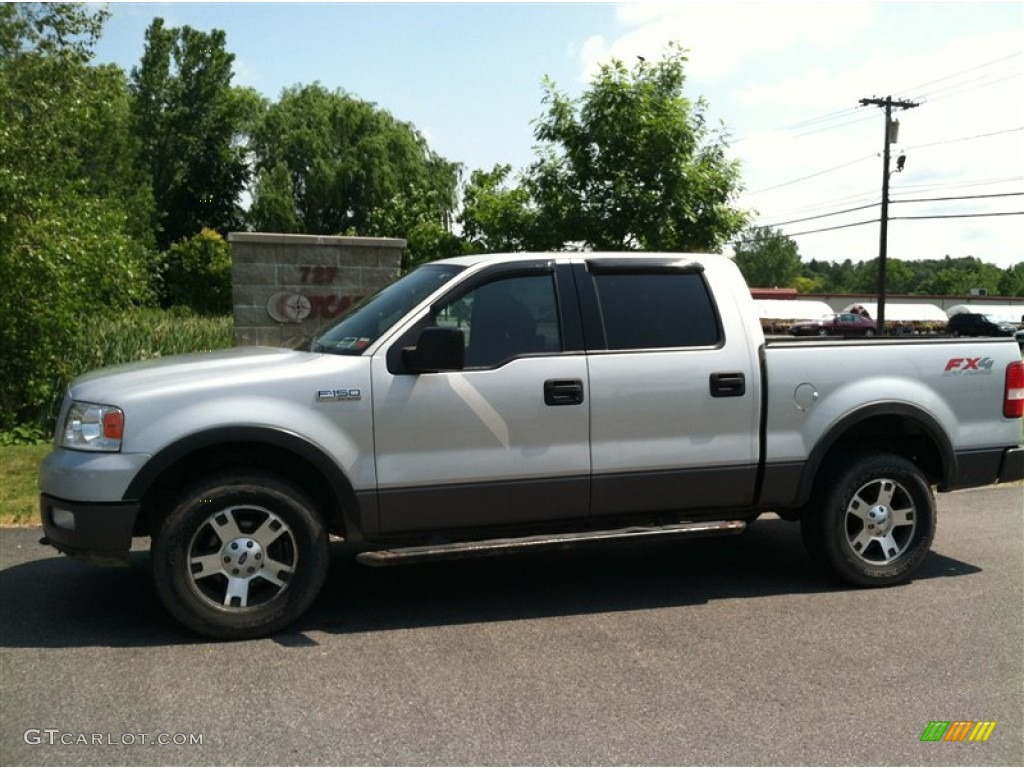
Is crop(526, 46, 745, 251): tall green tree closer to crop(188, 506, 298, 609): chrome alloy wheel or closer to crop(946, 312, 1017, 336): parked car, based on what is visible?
crop(188, 506, 298, 609): chrome alloy wheel

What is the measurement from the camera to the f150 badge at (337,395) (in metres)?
5.11

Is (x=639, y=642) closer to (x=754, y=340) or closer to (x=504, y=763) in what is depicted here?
(x=504, y=763)

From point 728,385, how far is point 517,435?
1304 mm

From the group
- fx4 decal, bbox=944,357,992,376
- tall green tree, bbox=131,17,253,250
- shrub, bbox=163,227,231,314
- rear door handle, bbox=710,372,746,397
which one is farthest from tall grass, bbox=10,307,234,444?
tall green tree, bbox=131,17,253,250

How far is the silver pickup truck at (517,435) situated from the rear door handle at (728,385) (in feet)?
0.06

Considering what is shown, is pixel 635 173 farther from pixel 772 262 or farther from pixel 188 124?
pixel 772 262

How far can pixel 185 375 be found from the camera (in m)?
5.09

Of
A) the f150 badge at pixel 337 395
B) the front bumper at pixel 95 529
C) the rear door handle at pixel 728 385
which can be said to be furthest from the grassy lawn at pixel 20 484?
the rear door handle at pixel 728 385

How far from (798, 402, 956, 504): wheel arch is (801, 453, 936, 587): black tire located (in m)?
0.14

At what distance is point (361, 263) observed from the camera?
11469 mm

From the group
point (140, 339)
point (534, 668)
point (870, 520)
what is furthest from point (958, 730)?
point (140, 339)

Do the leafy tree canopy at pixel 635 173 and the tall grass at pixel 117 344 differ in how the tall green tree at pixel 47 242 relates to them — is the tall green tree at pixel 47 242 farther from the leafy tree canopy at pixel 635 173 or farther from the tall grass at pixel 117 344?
the leafy tree canopy at pixel 635 173

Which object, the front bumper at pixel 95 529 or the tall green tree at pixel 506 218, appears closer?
the front bumper at pixel 95 529

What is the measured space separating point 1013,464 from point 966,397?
595 millimetres
